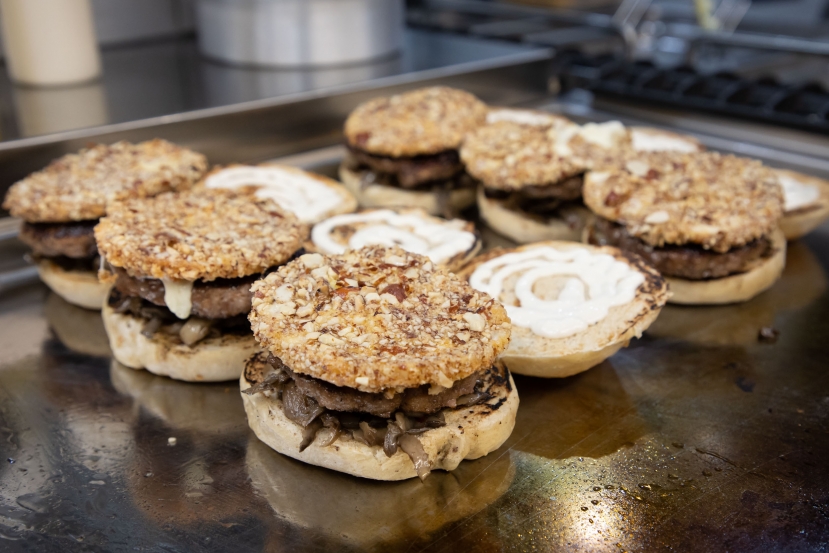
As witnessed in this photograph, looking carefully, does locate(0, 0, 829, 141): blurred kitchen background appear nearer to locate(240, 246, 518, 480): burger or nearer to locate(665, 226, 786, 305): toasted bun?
locate(665, 226, 786, 305): toasted bun

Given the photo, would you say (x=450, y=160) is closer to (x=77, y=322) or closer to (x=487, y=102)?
(x=487, y=102)

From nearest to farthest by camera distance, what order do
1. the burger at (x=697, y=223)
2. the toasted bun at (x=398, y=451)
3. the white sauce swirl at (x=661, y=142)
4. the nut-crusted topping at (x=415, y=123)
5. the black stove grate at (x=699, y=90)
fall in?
the toasted bun at (x=398, y=451), the burger at (x=697, y=223), the nut-crusted topping at (x=415, y=123), the white sauce swirl at (x=661, y=142), the black stove grate at (x=699, y=90)

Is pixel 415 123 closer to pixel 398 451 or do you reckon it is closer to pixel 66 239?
pixel 66 239

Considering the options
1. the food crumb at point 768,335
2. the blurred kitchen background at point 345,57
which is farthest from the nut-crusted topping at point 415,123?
the food crumb at point 768,335

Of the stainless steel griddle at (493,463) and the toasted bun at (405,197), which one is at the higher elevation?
the toasted bun at (405,197)

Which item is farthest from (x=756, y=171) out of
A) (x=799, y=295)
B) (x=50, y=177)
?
(x=50, y=177)

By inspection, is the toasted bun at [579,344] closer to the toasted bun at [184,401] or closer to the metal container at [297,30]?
the toasted bun at [184,401]
